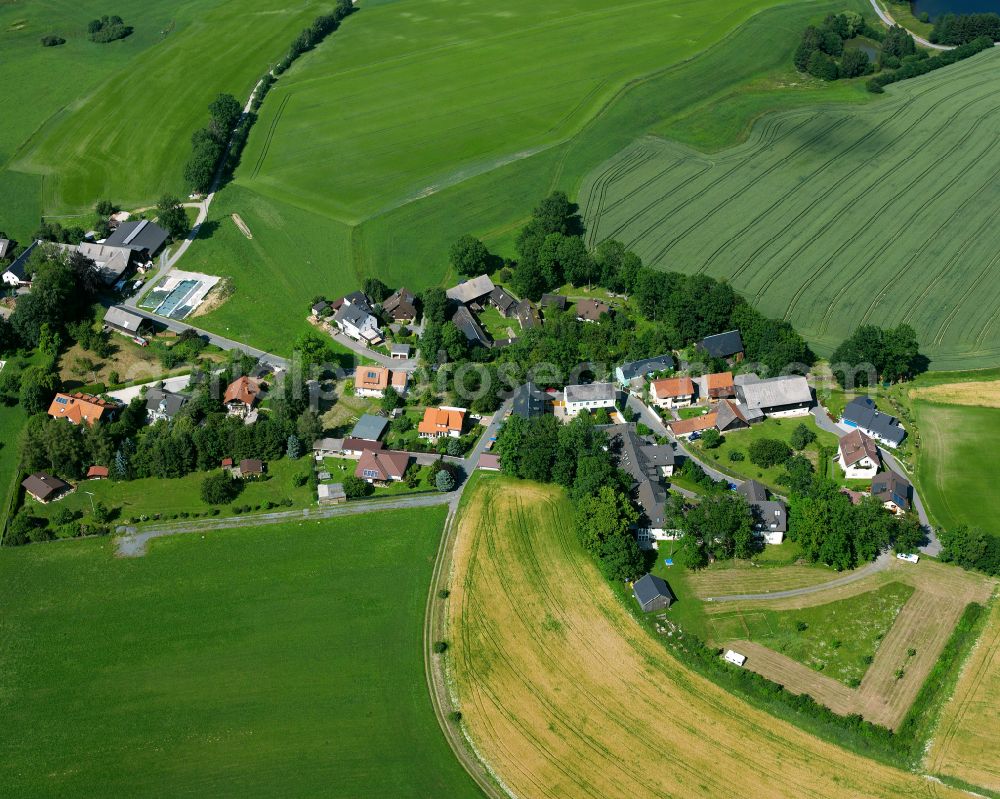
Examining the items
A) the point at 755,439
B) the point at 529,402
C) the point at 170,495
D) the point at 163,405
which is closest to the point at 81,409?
the point at 163,405

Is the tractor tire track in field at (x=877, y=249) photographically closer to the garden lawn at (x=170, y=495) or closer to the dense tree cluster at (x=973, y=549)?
the dense tree cluster at (x=973, y=549)

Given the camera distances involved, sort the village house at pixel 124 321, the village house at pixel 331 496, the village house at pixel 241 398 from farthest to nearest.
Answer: the village house at pixel 124 321, the village house at pixel 241 398, the village house at pixel 331 496

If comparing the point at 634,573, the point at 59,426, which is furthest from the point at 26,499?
the point at 634,573

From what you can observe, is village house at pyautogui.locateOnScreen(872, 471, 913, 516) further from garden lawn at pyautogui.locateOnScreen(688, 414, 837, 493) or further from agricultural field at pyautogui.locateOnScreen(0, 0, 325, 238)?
agricultural field at pyautogui.locateOnScreen(0, 0, 325, 238)

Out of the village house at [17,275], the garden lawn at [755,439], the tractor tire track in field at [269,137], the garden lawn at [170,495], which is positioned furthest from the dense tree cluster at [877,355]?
the village house at [17,275]

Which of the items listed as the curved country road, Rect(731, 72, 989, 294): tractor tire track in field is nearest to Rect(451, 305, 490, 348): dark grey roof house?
Rect(731, 72, 989, 294): tractor tire track in field

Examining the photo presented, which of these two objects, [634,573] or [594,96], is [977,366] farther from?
[594,96]
